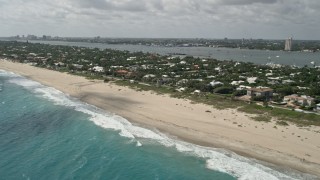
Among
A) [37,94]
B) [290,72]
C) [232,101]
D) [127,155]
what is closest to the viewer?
[127,155]

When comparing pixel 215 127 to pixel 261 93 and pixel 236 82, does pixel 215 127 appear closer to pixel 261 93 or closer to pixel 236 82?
pixel 261 93

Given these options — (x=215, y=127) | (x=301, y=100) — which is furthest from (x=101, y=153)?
(x=301, y=100)

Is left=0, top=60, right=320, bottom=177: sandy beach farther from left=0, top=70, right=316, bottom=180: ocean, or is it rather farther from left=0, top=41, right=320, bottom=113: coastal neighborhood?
left=0, top=41, right=320, bottom=113: coastal neighborhood

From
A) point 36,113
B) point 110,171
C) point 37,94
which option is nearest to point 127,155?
point 110,171

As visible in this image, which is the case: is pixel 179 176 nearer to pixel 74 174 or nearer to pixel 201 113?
pixel 74 174

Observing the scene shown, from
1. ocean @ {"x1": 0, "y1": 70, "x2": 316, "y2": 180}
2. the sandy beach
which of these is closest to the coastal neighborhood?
the sandy beach

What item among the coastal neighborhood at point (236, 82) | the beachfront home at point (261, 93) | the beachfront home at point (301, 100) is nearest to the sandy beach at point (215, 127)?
the coastal neighborhood at point (236, 82)
